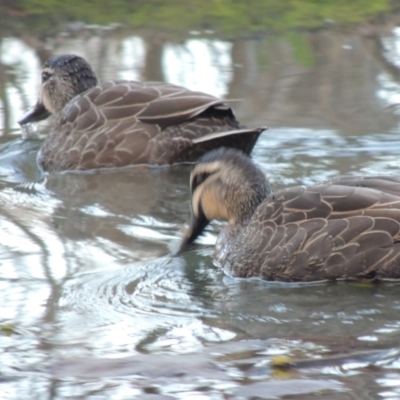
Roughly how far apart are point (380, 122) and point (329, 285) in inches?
161

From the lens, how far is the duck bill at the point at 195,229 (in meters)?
7.82

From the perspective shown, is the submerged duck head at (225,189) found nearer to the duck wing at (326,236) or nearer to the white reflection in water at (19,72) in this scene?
the duck wing at (326,236)

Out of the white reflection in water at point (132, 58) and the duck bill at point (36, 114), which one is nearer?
the duck bill at point (36, 114)

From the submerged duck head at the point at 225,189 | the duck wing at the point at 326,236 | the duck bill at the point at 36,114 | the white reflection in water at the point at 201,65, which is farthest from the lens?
the white reflection in water at the point at 201,65

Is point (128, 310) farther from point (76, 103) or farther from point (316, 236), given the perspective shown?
point (76, 103)

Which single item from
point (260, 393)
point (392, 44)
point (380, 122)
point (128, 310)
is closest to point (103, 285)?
point (128, 310)

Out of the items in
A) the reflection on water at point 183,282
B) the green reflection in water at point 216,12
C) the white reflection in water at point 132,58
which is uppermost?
the green reflection in water at point 216,12

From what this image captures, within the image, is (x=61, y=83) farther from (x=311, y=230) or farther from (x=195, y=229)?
(x=311, y=230)

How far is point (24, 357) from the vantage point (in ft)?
19.1

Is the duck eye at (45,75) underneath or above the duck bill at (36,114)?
above

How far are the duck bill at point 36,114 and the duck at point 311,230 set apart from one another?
415 centimetres

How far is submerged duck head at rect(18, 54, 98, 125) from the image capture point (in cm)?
1147

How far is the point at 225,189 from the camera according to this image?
25.2 feet

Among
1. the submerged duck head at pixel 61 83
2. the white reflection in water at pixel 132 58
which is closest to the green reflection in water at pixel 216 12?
the white reflection in water at pixel 132 58
